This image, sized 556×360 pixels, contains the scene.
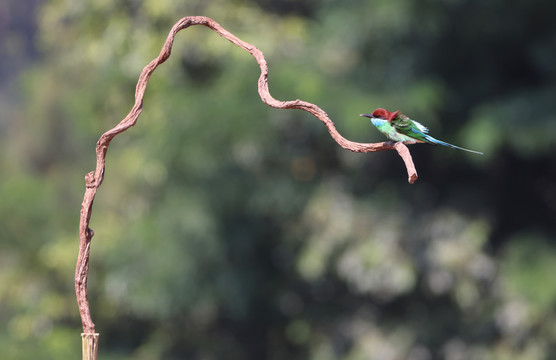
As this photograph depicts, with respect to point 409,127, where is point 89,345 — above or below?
below

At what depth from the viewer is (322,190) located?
549 centimetres

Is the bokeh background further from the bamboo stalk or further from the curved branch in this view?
the bamboo stalk

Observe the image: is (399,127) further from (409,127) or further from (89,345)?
(89,345)

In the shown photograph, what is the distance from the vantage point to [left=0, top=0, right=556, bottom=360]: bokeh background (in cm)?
507

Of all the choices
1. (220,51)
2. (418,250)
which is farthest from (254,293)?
(220,51)

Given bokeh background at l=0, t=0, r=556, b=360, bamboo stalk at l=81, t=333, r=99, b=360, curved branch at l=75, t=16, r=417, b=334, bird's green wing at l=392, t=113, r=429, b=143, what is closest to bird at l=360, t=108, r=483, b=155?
bird's green wing at l=392, t=113, r=429, b=143

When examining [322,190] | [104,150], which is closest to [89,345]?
[104,150]

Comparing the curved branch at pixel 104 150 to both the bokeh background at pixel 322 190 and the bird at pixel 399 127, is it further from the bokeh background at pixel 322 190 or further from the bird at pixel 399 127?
the bokeh background at pixel 322 190

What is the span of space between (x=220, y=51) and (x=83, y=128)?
61.9 inches

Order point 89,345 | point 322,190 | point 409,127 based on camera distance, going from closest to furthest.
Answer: point 89,345, point 409,127, point 322,190

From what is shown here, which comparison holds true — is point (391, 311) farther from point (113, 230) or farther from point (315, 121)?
point (113, 230)

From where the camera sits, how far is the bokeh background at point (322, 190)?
507 centimetres

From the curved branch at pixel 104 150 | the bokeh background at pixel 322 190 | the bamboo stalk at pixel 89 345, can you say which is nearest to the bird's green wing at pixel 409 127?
the curved branch at pixel 104 150

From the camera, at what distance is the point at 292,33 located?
19.9 ft
